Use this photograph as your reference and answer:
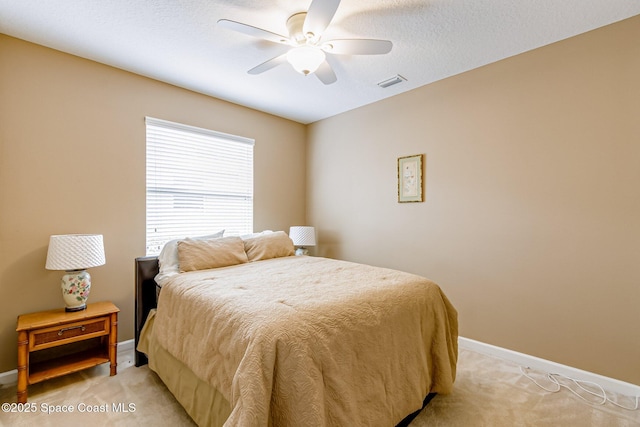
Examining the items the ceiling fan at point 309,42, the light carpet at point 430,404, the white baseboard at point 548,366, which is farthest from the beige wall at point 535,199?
the ceiling fan at point 309,42

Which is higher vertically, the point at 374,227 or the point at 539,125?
the point at 539,125

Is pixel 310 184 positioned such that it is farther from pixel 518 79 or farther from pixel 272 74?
pixel 518 79

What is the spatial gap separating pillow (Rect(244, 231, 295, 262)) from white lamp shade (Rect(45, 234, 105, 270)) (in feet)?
4.17

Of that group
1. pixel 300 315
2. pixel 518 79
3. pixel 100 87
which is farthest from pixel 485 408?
pixel 100 87

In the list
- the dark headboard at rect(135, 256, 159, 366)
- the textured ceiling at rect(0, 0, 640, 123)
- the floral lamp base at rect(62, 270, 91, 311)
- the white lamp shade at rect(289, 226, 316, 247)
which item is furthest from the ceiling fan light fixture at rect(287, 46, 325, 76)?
the floral lamp base at rect(62, 270, 91, 311)

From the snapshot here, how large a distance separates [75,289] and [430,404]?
2736 millimetres

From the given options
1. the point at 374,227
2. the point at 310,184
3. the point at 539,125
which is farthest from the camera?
the point at 310,184

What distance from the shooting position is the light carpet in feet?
5.89

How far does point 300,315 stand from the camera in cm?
140

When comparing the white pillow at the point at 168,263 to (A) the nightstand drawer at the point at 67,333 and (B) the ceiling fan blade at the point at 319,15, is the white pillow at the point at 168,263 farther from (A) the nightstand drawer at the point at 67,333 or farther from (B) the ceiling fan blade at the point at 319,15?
(B) the ceiling fan blade at the point at 319,15

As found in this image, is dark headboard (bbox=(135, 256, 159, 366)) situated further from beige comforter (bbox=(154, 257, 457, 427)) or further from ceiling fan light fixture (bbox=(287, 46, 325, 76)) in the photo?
ceiling fan light fixture (bbox=(287, 46, 325, 76))

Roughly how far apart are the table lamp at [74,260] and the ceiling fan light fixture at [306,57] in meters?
2.04

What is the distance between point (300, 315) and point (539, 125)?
99.0 inches

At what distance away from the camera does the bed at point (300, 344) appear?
4.04 feet
